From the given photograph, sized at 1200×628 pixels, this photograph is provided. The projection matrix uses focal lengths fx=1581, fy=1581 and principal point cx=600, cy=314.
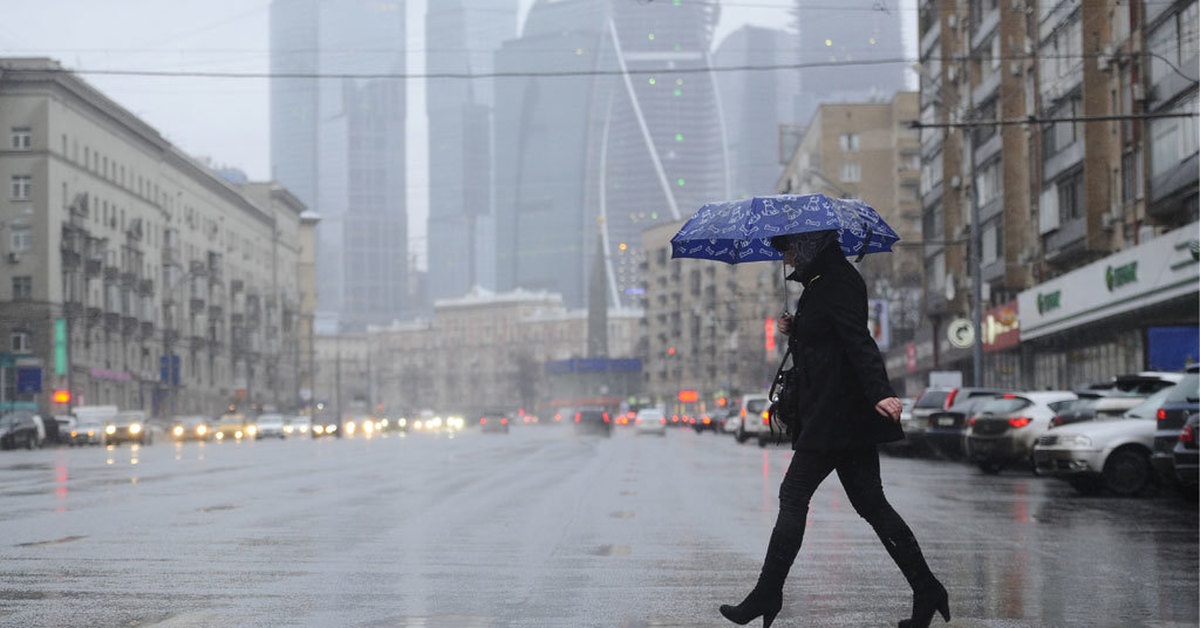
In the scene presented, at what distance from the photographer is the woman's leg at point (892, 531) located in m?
8.02

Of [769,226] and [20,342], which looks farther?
[20,342]

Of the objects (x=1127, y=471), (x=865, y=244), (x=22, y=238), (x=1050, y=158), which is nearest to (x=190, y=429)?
(x=22, y=238)

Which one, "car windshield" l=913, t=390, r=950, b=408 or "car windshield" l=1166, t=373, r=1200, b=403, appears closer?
"car windshield" l=1166, t=373, r=1200, b=403

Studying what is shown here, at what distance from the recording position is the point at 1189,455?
18.1m

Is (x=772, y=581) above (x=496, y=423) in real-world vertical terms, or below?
above

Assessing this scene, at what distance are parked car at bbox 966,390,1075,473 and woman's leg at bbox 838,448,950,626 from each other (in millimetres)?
20864

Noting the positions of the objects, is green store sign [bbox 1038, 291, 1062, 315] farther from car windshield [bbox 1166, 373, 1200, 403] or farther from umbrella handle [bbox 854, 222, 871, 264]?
umbrella handle [bbox 854, 222, 871, 264]

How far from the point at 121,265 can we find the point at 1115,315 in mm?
72833

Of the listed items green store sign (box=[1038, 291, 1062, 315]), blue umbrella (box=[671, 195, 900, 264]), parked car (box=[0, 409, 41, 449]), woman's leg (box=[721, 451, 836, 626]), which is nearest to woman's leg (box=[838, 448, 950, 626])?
woman's leg (box=[721, 451, 836, 626])

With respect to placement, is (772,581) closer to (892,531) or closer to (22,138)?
(892,531)

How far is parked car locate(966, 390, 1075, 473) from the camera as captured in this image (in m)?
28.4

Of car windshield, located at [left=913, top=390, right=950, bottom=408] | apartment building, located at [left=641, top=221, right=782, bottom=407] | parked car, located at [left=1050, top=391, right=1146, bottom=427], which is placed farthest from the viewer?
apartment building, located at [left=641, top=221, right=782, bottom=407]

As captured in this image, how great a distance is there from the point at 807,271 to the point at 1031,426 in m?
21.1

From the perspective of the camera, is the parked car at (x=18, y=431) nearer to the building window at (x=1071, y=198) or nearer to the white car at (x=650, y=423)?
the white car at (x=650, y=423)
